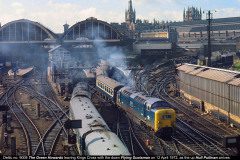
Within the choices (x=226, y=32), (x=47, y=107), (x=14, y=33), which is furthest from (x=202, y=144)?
(x=226, y=32)

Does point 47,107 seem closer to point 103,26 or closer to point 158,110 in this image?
point 158,110

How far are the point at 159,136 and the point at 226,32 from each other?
138517 mm

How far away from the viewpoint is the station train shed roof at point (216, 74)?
3509cm

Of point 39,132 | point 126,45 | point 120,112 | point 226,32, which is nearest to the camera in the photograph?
point 39,132

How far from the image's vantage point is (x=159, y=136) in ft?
97.3

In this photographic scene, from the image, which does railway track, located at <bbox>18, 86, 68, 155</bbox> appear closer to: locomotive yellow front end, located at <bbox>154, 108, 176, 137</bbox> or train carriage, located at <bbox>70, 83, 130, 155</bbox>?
train carriage, located at <bbox>70, 83, 130, 155</bbox>

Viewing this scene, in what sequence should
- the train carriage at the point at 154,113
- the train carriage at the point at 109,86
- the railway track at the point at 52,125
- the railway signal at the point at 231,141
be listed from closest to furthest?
the railway signal at the point at 231,141, the railway track at the point at 52,125, the train carriage at the point at 154,113, the train carriage at the point at 109,86

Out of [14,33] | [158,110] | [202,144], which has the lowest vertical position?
[202,144]

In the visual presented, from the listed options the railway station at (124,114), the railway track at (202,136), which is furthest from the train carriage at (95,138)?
the railway track at (202,136)

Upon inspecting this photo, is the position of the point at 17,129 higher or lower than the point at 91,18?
lower

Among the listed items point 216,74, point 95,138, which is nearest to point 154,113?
point 95,138

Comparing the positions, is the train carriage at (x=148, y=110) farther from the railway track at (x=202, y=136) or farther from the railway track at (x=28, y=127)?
the railway track at (x=28, y=127)

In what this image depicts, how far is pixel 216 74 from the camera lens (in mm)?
39812

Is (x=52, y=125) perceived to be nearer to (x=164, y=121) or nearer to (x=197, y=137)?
(x=164, y=121)
